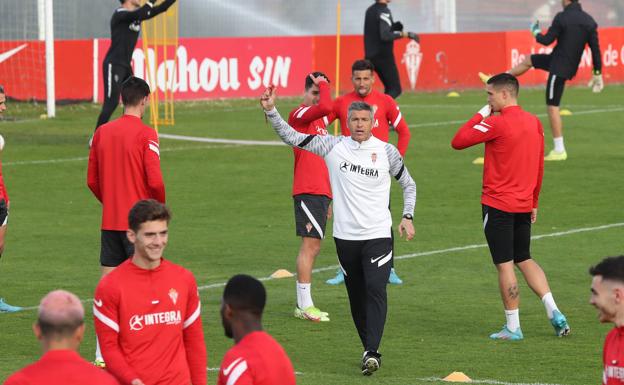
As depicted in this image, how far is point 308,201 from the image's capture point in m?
11.8

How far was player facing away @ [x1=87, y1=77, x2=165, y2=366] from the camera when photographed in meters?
9.63

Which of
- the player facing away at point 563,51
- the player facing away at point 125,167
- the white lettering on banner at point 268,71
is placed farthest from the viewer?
the white lettering on banner at point 268,71

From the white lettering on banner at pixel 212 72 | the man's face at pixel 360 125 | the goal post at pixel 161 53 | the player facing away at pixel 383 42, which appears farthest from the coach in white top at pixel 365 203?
the white lettering on banner at pixel 212 72

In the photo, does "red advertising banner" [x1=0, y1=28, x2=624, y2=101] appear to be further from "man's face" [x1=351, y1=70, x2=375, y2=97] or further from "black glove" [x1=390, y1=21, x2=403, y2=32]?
"man's face" [x1=351, y1=70, x2=375, y2=97]

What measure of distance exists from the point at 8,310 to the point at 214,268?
2.55 meters

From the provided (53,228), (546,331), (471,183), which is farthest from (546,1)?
(546,331)

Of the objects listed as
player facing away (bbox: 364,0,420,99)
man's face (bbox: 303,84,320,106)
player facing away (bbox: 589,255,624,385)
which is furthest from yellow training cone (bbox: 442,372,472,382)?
player facing away (bbox: 364,0,420,99)

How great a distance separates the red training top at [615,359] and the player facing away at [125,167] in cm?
450

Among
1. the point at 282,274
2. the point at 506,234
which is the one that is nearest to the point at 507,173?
the point at 506,234

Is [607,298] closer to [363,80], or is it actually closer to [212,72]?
[363,80]

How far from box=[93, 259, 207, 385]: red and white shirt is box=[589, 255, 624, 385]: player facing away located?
207 centimetres

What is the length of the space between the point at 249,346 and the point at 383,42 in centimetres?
1845

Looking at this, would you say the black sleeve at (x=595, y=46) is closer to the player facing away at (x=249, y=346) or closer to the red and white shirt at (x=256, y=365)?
the player facing away at (x=249, y=346)

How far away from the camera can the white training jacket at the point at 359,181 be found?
983cm
